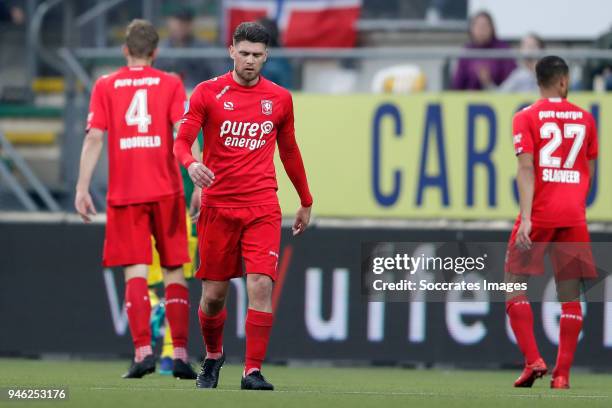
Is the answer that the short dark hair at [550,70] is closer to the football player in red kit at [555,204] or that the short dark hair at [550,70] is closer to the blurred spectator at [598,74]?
the football player in red kit at [555,204]

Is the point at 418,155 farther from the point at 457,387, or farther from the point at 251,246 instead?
the point at 251,246

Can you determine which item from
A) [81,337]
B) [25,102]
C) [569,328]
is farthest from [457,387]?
[25,102]

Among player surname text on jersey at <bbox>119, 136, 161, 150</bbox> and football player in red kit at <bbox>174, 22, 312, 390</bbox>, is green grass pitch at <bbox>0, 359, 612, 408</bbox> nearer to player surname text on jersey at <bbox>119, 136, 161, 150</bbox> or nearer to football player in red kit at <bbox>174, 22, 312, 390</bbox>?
football player in red kit at <bbox>174, 22, 312, 390</bbox>

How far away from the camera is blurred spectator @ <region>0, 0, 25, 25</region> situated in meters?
17.6

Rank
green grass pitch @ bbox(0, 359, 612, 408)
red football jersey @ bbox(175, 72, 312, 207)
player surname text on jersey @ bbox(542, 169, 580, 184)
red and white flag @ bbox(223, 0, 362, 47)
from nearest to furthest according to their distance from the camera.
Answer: green grass pitch @ bbox(0, 359, 612, 408)
red football jersey @ bbox(175, 72, 312, 207)
player surname text on jersey @ bbox(542, 169, 580, 184)
red and white flag @ bbox(223, 0, 362, 47)

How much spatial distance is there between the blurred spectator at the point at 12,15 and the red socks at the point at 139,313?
8.68 metres

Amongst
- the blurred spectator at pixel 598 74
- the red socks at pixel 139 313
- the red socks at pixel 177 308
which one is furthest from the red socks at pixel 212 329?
the blurred spectator at pixel 598 74

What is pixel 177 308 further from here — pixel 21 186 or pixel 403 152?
pixel 21 186

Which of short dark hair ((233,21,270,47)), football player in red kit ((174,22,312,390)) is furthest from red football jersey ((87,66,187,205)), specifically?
short dark hair ((233,21,270,47))

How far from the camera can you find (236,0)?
1495 centimetres

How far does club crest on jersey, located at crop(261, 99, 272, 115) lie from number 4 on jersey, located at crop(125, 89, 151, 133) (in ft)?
5.60

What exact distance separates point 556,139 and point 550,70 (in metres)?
0.45

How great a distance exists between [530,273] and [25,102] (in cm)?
844

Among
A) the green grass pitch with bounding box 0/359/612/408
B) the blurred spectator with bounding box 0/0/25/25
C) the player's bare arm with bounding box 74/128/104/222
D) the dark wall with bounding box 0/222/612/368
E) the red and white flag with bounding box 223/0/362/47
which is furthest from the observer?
the blurred spectator with bounding box 0/0/25/25
